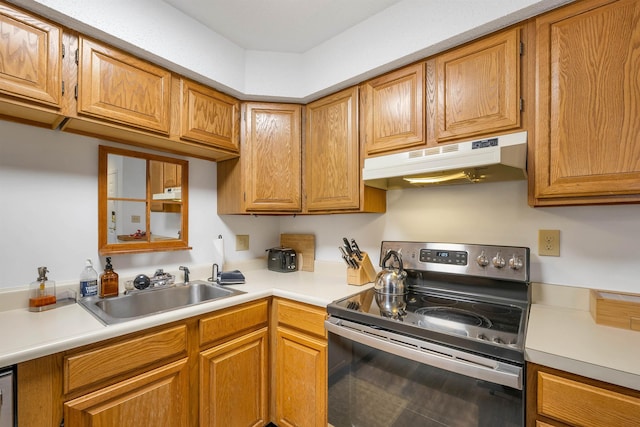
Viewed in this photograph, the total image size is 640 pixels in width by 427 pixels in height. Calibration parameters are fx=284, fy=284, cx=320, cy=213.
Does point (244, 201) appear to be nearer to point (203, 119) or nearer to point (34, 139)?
point (203, 119)

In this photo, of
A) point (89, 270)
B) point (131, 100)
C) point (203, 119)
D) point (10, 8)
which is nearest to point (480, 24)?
point (203, 119)

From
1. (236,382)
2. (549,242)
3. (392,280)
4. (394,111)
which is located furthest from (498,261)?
(236,382)

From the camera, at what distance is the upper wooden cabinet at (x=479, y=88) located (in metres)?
1.20

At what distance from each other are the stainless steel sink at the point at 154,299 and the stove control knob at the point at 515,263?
1361 mm

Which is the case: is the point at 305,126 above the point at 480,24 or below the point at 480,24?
→ below

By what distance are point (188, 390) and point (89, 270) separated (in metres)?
0.78

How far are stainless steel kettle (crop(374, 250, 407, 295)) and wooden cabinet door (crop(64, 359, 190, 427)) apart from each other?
1015 mm

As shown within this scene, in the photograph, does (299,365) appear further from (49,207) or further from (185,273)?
(49,207)

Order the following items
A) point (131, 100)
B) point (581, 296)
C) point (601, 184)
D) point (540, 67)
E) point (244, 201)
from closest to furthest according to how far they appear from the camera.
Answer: point (601, 184), point (540, 67), point (581, 296), point (131, 100), point (244, 201)

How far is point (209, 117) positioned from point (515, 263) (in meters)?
1.80

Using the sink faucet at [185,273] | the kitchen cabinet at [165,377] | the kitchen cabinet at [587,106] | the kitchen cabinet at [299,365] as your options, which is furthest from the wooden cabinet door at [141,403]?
the kitchen cabinet at [587,106]

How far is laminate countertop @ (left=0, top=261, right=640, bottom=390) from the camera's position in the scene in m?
0.80

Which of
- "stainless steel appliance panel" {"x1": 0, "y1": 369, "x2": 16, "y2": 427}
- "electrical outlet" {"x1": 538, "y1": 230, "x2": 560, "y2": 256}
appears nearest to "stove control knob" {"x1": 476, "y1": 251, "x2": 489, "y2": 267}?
"electrical outlet" {"x1": 538, "y1": 230, "x2": 560, "y2": 256}

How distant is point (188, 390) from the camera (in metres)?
1.27
